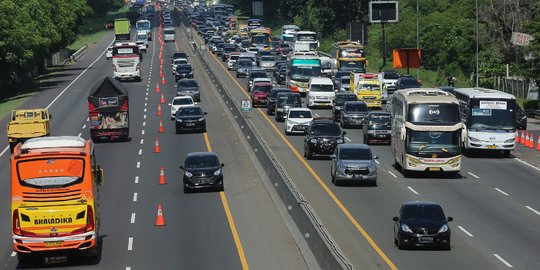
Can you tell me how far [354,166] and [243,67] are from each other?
60539 millimetres

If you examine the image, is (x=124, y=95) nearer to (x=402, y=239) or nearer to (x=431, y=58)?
(x=402, y=239)

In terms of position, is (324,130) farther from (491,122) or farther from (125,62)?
(125,62)

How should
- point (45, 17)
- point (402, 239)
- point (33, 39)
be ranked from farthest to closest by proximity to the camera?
point (45, 17)
point (33, 39)
point (402, 239)

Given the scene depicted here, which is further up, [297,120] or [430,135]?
[430,135]

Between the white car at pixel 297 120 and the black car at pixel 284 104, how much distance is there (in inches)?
240

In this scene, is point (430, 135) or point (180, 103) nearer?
point (430, 135)

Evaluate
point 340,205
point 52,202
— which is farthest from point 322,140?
point 52,202

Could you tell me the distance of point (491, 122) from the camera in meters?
56.4

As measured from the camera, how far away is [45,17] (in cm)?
11444

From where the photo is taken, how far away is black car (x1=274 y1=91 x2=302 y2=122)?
2813 inches

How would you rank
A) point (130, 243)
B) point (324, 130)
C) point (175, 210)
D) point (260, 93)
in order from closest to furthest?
1. point (130, 243)
2. point (175, 210)
3. point (324, 130)
4. point (260, 93)

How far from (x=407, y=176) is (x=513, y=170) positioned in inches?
231

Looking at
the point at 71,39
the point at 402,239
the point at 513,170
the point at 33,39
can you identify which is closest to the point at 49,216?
the point at 402,239

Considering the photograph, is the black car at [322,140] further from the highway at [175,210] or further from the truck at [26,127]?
the truck at [26,127]
